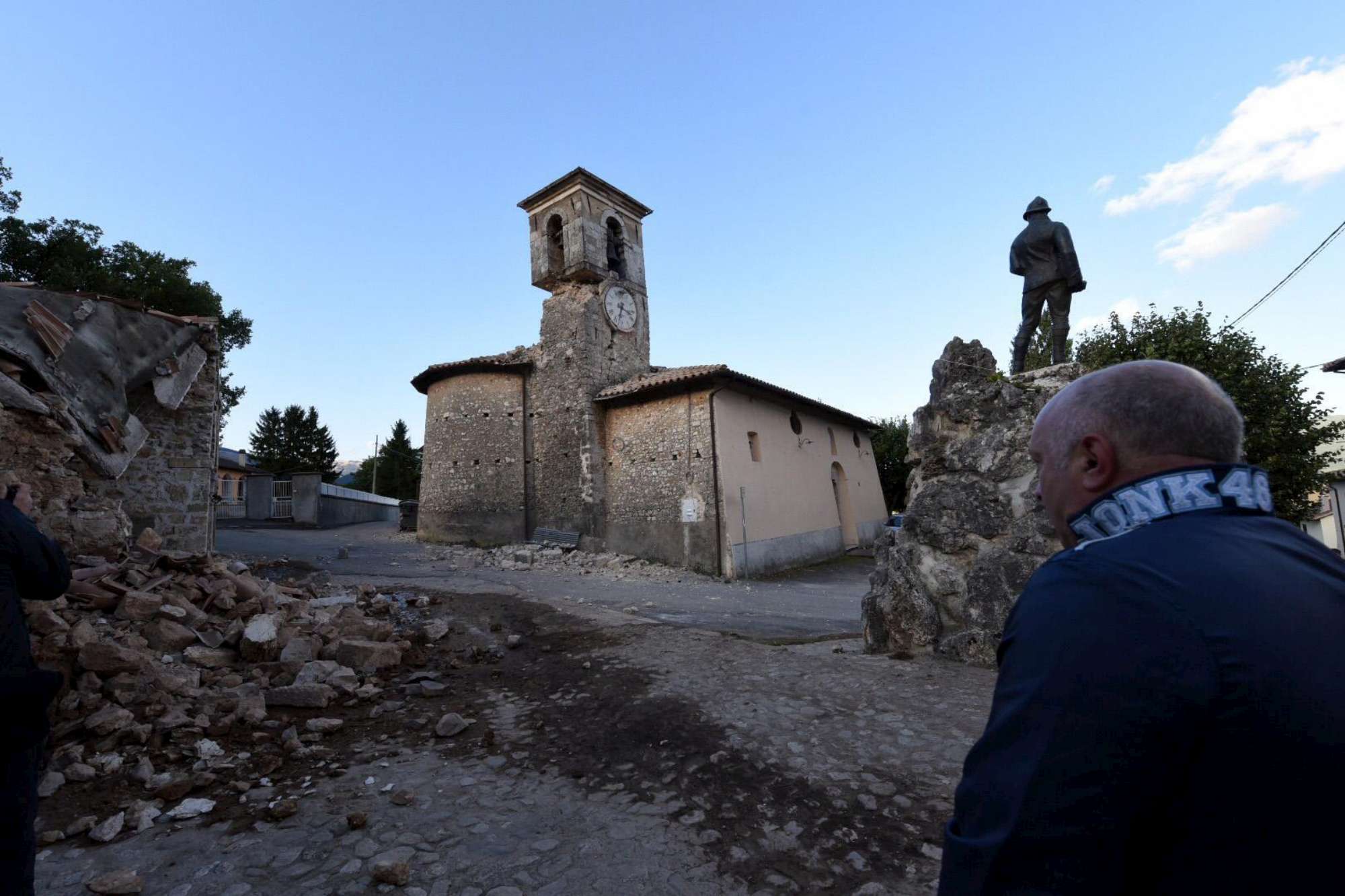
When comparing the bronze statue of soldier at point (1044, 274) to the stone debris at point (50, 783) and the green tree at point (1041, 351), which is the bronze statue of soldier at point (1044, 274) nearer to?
the stone debris at point (50, 783)

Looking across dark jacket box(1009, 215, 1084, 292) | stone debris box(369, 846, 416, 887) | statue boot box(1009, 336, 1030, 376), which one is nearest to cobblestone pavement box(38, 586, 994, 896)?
stone debris box(369, 846, 416, 887)

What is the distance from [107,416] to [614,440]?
496 inches

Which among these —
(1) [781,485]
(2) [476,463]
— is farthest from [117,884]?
(2) [476,463]

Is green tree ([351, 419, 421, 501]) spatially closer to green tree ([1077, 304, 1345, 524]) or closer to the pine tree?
the pine tree

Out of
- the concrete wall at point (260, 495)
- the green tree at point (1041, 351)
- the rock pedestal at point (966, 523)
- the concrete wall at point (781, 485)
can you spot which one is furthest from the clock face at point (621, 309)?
the concrete wall at point (260, 495)

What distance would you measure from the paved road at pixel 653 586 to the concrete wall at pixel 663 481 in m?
1.28

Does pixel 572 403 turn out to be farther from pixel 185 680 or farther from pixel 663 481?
pixel 185 680

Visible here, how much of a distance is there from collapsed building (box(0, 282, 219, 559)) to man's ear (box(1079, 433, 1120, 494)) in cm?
663

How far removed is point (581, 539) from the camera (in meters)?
17.9

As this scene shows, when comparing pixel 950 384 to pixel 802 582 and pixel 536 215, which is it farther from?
pixel 536 215

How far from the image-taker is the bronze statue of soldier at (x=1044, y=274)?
6375 mm

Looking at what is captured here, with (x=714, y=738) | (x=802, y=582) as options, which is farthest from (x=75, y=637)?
(x=802, y=582)

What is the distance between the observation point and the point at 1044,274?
255 inches

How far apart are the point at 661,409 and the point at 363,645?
12.5 m
